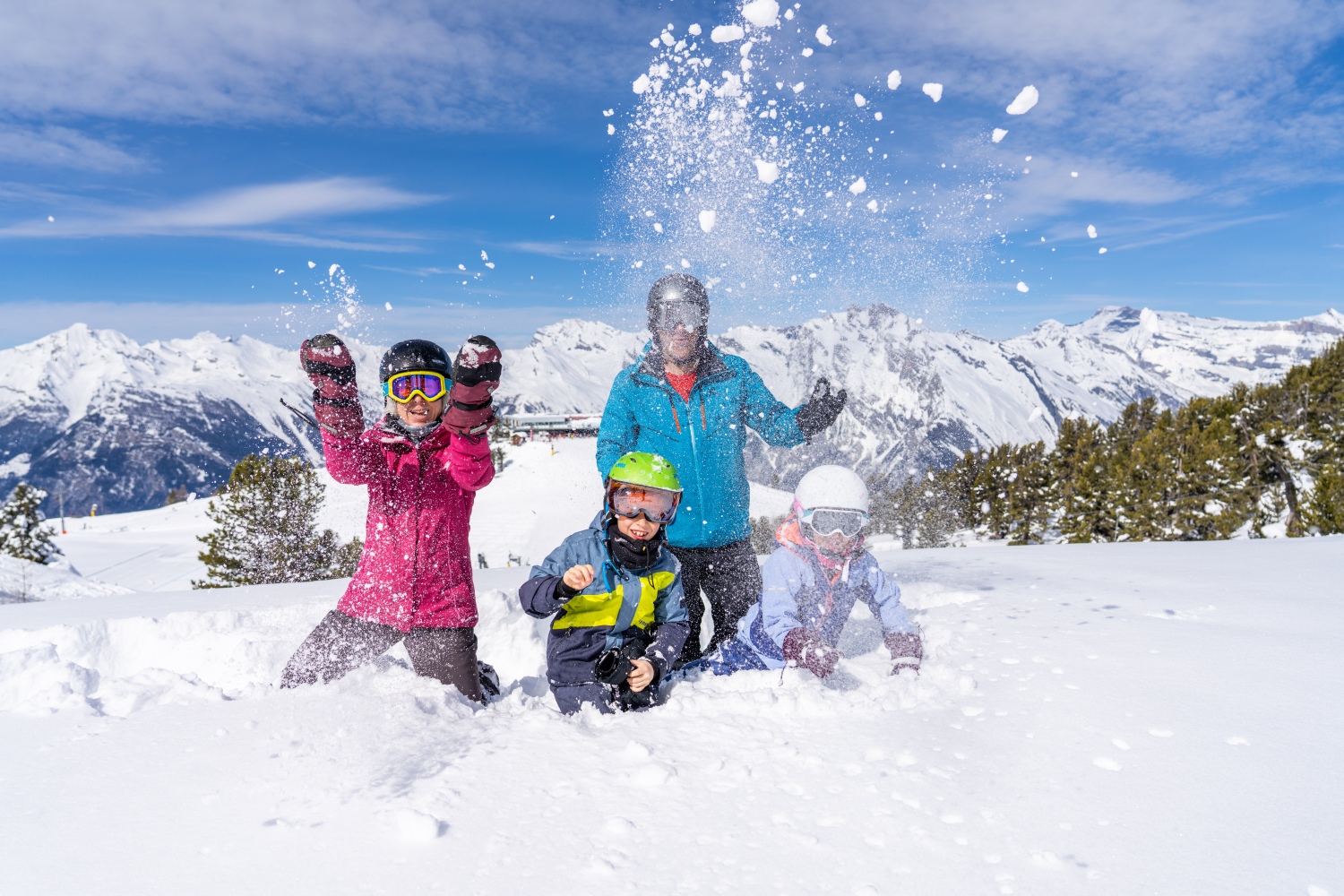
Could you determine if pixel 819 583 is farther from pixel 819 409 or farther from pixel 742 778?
pixel 742 778

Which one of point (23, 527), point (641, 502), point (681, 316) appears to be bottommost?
point (23, 527)

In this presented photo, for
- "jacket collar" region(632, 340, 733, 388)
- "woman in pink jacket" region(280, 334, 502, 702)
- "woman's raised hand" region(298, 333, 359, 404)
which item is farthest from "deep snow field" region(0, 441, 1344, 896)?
"jacket collar" region(632, 340, 733, 388)

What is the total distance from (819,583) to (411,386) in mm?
2719

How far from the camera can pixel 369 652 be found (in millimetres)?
4246

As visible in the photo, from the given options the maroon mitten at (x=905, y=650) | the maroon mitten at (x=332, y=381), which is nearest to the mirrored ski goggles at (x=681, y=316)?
the maroon mitten at (x=332, y=381)

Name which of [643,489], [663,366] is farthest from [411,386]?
[663,366]

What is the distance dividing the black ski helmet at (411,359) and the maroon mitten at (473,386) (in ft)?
0.84

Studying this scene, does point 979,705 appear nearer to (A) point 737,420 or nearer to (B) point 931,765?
(B) point 931,765

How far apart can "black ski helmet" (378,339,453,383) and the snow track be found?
1708mm

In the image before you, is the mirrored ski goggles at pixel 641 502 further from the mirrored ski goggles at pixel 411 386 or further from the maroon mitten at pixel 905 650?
the maroon mitten at pixel 905 650

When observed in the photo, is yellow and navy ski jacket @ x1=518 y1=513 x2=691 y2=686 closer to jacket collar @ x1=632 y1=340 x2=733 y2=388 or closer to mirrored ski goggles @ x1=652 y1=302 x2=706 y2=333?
jacket collar @ x1=632 y1=340 x2=733 y2=388

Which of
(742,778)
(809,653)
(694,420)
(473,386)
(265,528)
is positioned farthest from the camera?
(265,528)

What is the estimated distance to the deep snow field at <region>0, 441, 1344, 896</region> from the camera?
2.12 metres

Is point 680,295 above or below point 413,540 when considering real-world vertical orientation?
above
